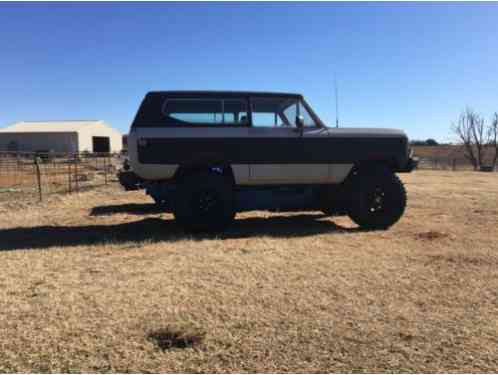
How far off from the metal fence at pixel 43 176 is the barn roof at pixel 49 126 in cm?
2809

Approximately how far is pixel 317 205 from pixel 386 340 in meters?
4.17

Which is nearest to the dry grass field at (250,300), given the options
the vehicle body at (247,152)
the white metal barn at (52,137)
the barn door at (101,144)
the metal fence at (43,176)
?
the vehicle body at (247,152)

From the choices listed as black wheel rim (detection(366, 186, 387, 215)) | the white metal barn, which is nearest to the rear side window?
black wheel rim (detection(366, 186, 387, 215))

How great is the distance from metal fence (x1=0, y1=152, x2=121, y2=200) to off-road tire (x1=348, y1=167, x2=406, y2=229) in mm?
7825

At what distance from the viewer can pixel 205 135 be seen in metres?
6.33

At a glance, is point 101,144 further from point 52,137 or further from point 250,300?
point 250,300

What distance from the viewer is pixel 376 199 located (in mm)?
6949

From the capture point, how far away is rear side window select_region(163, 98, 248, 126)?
20.9 ft

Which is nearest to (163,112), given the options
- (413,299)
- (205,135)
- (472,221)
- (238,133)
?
(205,135)

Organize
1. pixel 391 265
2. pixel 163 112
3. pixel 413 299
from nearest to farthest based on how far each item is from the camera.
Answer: pixel 413 299, pixel 391 265, pixel 163 112

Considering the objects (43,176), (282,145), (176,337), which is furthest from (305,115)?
(43,176)

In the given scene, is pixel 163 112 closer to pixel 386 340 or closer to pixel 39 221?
pixel 39 221

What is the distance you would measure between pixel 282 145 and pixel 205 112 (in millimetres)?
1388

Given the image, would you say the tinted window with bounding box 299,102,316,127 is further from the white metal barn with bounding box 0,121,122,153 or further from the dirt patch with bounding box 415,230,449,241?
the white metal barn with bounding box 0,121,122,153
